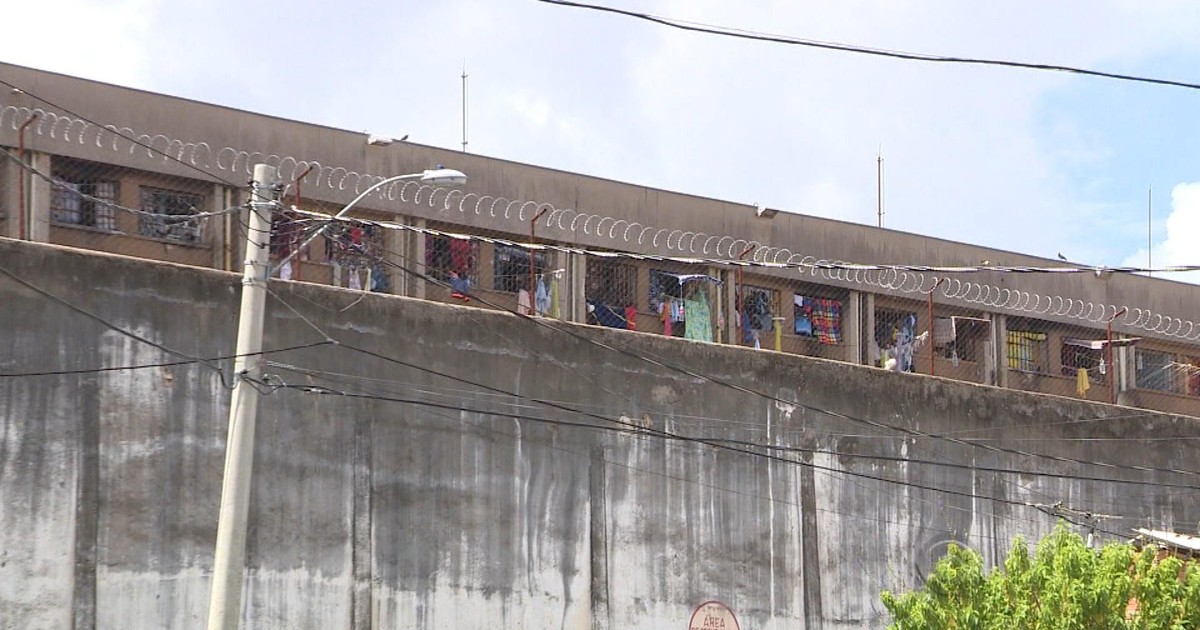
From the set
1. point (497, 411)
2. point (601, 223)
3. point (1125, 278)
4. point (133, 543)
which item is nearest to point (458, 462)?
point (497, 411)

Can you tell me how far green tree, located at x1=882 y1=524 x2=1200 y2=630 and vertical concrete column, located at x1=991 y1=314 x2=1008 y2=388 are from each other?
14118 mm

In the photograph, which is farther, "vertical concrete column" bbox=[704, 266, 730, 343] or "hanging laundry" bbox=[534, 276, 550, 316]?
"vertical concrete column" bbox=[704, 266, 730, 343]

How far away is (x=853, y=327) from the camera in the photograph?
27828mm

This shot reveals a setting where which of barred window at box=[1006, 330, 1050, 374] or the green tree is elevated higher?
barred window at box=[1006, 330, 1050, 374]

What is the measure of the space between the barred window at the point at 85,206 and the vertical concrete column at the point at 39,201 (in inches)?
5.6

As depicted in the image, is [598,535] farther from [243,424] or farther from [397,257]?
[243,424]

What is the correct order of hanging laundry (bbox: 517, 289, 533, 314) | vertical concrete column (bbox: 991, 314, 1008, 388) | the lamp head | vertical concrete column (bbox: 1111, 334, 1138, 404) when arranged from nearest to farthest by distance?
1. the lamp head
2. hanging laundry (bbox: 517, 289, 533, 314)
3. vertical concrete column (bbox: 991, 314, 1008, 388)
4. vertical concrete column (bbox: 1111, 334, 1138, 404)

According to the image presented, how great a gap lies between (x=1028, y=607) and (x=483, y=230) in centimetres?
1169

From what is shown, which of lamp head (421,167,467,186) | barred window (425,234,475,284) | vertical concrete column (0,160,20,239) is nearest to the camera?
lamp head (421,167,467,186)

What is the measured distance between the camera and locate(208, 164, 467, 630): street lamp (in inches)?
454

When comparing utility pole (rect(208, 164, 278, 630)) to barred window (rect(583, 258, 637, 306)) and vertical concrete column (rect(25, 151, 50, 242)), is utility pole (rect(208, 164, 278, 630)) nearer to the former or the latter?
vertical concrete column (rect(25, 151, 50, 242))

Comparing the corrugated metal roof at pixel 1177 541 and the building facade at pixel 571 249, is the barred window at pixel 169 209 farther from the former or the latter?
the corrugated metal roof at pixel 1177 541

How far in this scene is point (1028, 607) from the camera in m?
14.9

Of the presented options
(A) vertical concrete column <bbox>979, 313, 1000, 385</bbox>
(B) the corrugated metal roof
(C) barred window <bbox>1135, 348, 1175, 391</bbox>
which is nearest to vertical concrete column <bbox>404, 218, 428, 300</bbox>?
(B) the corrugated metal roof
